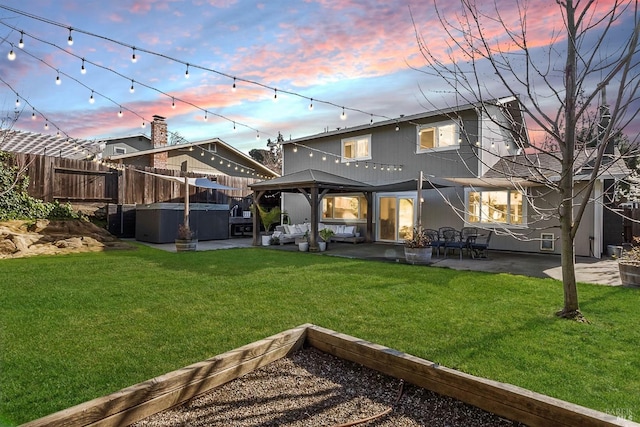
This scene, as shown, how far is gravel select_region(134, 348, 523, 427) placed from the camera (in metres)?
2.08

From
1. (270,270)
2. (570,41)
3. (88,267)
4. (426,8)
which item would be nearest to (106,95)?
(88,267)

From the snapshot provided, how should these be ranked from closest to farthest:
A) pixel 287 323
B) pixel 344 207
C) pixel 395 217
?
pixel 287 323 → pixel 395 217 → pixel 344 207

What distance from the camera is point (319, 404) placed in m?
2.27

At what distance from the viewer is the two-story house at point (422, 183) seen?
32.9 feet

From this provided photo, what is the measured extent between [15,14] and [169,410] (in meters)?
5.72

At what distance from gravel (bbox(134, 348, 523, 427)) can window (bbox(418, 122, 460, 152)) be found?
9.50 m

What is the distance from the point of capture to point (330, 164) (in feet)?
48.4

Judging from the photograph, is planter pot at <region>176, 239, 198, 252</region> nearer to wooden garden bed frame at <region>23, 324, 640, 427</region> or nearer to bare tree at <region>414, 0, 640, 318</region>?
wooden garden bed frame at <region>23, 324, 640, 427</region>

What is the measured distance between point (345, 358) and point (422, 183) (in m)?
7.80

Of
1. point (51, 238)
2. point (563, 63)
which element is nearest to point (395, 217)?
point (563, 63)

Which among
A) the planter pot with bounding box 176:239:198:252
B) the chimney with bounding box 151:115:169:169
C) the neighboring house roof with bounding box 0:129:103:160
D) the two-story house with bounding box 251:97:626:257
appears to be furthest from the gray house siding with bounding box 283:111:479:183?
the neighboring house roof with bounding box 0:129:103:160

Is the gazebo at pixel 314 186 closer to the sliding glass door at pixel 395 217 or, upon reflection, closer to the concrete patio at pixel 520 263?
the concrete patio at pixel 520 263

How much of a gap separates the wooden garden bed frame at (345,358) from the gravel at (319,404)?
57 mm

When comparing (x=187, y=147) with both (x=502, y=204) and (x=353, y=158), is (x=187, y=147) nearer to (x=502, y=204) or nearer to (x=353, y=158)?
(x=353, y=158)
